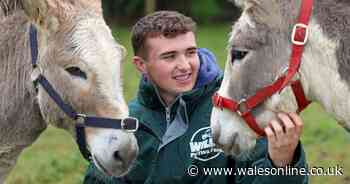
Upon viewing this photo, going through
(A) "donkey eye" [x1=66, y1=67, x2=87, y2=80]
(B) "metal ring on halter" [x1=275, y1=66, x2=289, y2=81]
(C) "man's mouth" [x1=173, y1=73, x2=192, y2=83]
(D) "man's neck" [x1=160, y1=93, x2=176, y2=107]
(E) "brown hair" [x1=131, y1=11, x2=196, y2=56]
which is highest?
(E) "brown hair" [x1=131, y1=11, x2=196, y2=56]

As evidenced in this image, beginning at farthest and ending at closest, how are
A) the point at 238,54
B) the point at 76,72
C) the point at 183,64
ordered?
the point at 183,64 → the point at 76,72 → the point at 238,54

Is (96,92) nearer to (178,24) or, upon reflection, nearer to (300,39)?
(178,24)

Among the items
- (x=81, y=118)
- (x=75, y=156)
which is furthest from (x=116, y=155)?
(x=75, y=156)

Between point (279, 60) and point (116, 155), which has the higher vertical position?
point (279, 60)

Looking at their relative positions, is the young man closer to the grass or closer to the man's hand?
the man's hand

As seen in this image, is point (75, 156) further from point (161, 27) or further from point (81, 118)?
point (81, 118)

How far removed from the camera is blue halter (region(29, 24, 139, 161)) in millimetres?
4199

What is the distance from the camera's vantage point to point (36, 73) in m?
4.36

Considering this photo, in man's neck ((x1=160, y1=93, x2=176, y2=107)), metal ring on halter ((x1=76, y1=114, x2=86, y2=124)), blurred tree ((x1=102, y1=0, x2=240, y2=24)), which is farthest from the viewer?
blurred tree ((x1=102, y1=0, x2=240, y2=24))

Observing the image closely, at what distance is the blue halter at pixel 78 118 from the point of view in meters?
4.20

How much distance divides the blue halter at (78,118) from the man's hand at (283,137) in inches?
30.3

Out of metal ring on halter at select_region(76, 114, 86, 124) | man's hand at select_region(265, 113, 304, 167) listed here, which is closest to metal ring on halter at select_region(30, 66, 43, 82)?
metal ring on halter at select_region(76, 114, 86, 124)

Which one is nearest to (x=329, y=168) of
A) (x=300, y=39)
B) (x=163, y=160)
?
(x=163, y=160)

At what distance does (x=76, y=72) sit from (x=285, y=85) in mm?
1175
